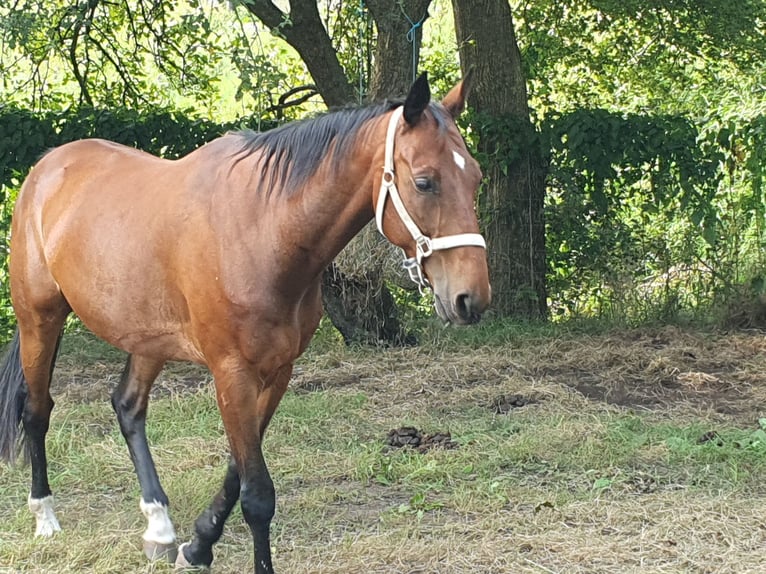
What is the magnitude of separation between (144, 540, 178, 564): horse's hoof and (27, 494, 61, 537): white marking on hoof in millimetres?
516

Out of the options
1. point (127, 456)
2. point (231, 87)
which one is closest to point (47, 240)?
point (127, 456)

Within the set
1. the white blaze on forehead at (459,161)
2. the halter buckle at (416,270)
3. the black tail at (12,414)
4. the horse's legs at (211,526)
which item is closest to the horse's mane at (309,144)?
the white blaze on forehead at (459,161)

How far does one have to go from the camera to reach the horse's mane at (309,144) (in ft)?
9.55

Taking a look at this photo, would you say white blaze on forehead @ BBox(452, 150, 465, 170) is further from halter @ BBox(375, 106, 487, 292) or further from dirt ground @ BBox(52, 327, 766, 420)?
dirt ground @ BBox(52, 327, 766, 420)

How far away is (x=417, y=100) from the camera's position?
2.64 metres

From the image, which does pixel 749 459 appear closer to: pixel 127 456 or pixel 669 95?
pixel 127 456

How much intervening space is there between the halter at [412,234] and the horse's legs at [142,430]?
1575 millimetres

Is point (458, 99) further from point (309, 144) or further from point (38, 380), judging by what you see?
point (38, 380)

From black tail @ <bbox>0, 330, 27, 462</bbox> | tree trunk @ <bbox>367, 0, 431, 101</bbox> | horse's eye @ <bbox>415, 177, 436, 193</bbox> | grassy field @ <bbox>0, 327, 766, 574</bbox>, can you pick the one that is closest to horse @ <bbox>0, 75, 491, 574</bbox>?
horse's eye @ <bbox>415, 177, 436, 193</bbox>

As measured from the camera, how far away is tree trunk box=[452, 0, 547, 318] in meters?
8.02

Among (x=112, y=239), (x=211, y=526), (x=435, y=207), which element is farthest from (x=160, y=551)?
(x=435, y=207)

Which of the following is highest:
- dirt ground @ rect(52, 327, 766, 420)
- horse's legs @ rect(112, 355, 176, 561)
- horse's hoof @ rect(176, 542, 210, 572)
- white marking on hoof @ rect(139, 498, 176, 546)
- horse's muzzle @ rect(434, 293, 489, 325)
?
horse's muzzle @ rect(434, 293, 489, 325)

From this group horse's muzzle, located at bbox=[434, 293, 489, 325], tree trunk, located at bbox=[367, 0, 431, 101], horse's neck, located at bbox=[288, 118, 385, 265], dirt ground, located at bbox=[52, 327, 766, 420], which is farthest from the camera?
tree trunk, located at bbox=[367, 0, 431, 101]

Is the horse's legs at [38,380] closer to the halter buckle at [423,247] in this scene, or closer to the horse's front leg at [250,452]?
the horse's front leg at [250,452]
